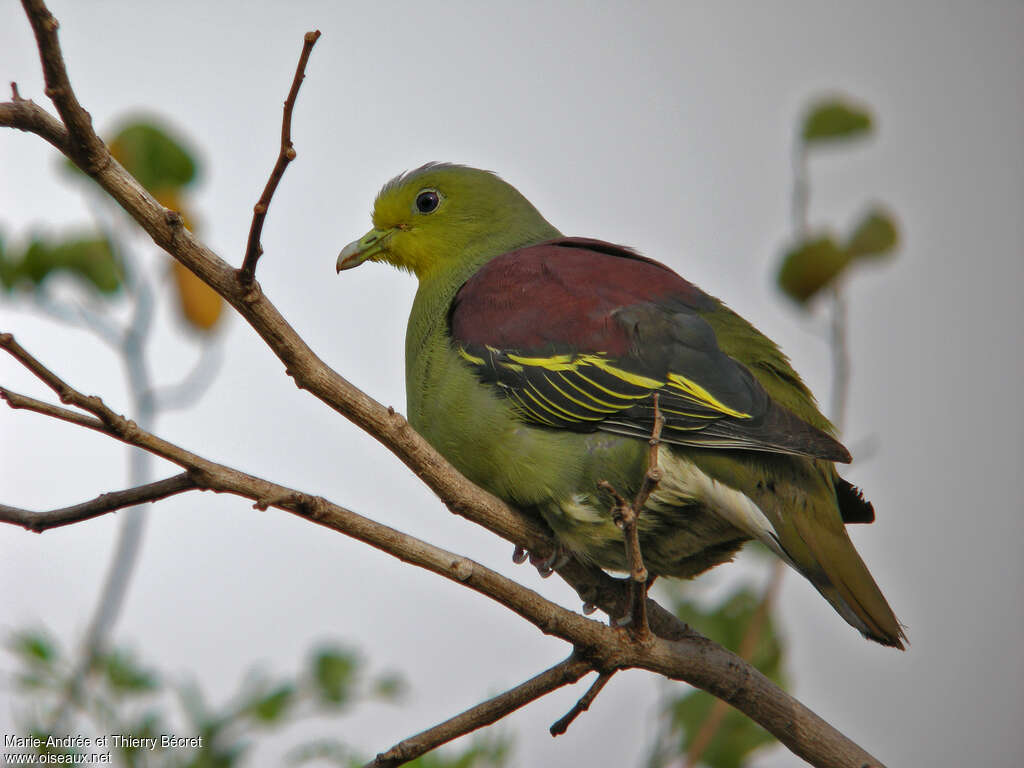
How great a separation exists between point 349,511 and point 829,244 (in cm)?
332

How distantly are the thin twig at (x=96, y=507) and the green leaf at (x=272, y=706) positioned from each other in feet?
7.44

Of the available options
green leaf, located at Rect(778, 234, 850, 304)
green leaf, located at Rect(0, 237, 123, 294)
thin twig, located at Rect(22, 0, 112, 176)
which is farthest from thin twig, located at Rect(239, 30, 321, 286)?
green leaf, located at Rect(778, 234, 850, 304)

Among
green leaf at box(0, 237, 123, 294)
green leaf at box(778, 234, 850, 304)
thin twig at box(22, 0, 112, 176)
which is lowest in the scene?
thin twig at box(22, 0, 112, 176)

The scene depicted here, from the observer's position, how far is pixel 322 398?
8.09 feet

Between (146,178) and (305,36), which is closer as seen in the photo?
(305,36)

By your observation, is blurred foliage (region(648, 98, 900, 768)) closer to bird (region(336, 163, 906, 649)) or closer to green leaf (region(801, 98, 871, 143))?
green leaf (region(801, 98, 871, 143))

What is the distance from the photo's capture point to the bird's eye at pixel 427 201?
4512 mm

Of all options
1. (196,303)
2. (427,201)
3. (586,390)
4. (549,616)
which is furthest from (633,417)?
(196,303)

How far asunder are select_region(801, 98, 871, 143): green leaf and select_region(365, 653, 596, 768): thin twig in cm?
317

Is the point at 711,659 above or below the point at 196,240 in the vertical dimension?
below

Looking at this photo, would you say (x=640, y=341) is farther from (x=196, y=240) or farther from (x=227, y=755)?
(x=227, y=755)

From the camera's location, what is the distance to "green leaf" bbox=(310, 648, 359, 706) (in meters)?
4.50

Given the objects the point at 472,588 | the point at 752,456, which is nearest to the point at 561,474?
the point at 752,456

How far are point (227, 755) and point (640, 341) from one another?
7.75 feet
